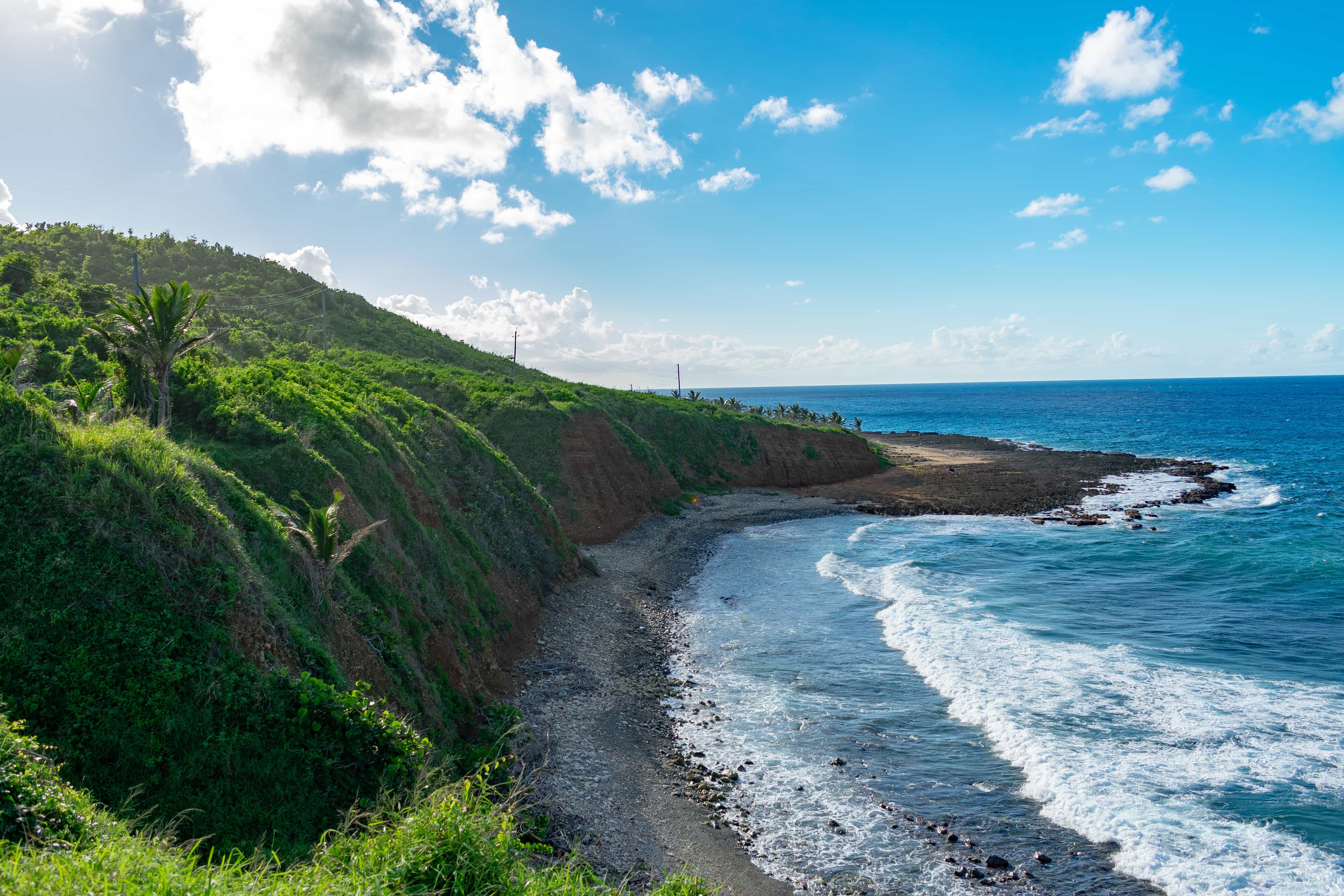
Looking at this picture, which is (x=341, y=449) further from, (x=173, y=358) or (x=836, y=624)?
(x=836, y=624)

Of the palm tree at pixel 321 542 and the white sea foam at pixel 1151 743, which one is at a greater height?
the palm tree at pixel 321 542

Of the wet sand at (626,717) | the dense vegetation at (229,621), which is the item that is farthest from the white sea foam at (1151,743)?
the dense vegetation at (229,621)

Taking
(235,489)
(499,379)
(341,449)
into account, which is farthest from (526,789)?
(499,379)

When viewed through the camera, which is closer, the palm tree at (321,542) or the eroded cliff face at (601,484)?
the palm tree at (321,542)

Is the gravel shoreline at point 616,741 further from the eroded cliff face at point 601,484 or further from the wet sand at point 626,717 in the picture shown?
the eroded cliff face at point 601,484

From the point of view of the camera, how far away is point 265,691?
8.92m

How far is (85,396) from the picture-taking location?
13945mm

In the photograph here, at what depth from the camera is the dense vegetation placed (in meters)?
6.43

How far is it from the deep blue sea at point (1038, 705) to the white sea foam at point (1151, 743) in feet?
0.19

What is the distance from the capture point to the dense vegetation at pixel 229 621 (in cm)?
643

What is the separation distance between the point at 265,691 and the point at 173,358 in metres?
9.18

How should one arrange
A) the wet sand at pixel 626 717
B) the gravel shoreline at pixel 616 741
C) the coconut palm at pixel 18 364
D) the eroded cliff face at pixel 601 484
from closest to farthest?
the gravel shoreline at pixel 616 741 → the wet sand at pixel 626 717 → the coconut palm at pixel 18 364 → the eroded cliff face at pixel 601 484

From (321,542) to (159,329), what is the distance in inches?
233

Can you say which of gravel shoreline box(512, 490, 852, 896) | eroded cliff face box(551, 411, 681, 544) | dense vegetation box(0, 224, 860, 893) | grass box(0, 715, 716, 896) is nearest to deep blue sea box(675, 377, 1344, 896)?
gravel shoreline box(512, 490, 852, 896)
